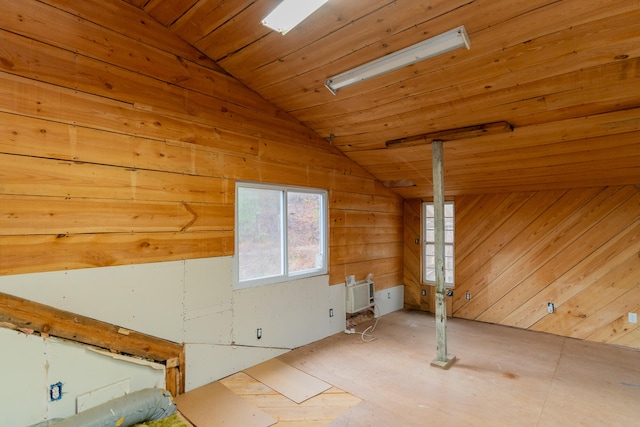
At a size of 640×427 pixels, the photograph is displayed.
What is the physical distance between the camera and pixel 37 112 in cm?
225

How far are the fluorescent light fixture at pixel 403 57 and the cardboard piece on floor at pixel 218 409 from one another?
8.98ft

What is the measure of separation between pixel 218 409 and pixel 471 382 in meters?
2.19

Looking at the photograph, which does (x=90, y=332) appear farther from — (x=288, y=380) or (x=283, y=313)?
(x=283, y=313)

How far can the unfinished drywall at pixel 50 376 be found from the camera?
2.11m

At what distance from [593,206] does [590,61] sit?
8.26 ft

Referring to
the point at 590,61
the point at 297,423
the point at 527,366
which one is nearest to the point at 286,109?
the point at 590,61

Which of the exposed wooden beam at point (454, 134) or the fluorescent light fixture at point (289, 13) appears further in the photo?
the exposed wooden beam at point (454, 134)

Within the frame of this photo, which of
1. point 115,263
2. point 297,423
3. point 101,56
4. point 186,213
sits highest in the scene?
point 101,56

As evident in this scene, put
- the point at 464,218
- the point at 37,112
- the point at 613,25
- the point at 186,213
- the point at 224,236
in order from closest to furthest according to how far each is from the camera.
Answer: the point at 613,25 < the point at 37,112 < the point at 186,213 < the point at 224,236 < the point at 464,218

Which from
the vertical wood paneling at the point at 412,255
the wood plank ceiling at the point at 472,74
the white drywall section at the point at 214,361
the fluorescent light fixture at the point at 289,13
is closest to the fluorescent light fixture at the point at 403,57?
the wood plank ceiling at the point at 472,74

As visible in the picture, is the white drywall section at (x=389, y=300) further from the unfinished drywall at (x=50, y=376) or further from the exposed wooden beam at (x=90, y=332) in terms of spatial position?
the unfinished drywall at (x=50, y=376)

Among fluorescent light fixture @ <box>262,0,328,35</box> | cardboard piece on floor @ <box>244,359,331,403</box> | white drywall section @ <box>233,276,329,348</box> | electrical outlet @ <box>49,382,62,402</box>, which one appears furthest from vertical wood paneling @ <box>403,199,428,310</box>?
electrical outlet @ <box>49,382,62,402</box>

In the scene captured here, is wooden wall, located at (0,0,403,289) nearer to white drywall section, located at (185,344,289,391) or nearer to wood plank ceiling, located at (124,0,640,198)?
wood plank ceiling, located at (124,0,640,198)

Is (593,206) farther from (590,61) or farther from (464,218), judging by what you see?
(590,61)
